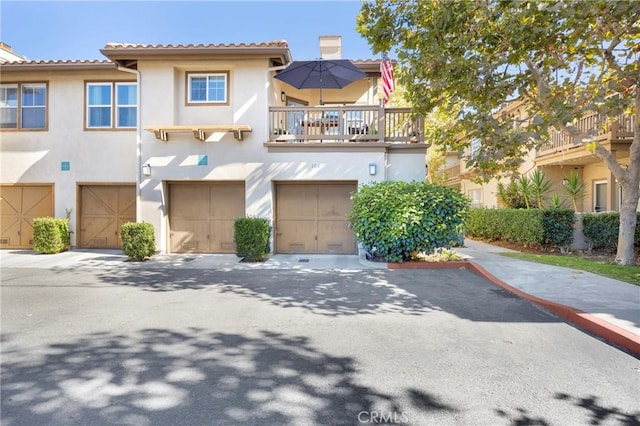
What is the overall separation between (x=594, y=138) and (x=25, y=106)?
18.5m

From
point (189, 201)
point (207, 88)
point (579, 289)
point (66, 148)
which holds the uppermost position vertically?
point (207, 88)

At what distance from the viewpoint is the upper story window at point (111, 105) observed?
38.0 ft

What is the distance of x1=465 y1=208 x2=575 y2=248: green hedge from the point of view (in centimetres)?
1106

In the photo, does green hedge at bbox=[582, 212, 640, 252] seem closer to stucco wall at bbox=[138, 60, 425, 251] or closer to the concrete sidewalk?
the concrete sidewalk

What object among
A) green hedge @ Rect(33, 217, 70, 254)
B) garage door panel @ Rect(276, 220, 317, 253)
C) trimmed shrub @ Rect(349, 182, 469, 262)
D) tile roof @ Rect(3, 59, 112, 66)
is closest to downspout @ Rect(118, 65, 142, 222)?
tile roof @ Rect(3, 59, 112, 66)

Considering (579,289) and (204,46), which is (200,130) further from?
(579,289)

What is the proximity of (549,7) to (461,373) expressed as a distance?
238 inches

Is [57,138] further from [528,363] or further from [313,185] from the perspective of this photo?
[528,363]

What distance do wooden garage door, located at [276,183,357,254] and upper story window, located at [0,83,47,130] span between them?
8577 mm

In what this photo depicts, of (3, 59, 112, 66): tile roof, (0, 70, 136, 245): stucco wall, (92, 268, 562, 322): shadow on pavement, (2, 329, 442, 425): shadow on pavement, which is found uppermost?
(3, 59, 112, 66): tile roof

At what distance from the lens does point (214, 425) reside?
8.35 ft

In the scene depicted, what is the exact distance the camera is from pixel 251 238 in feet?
31.4

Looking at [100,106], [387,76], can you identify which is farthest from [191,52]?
[387,76]

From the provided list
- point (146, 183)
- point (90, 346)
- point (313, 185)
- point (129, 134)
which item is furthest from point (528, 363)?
point (129, 134)
